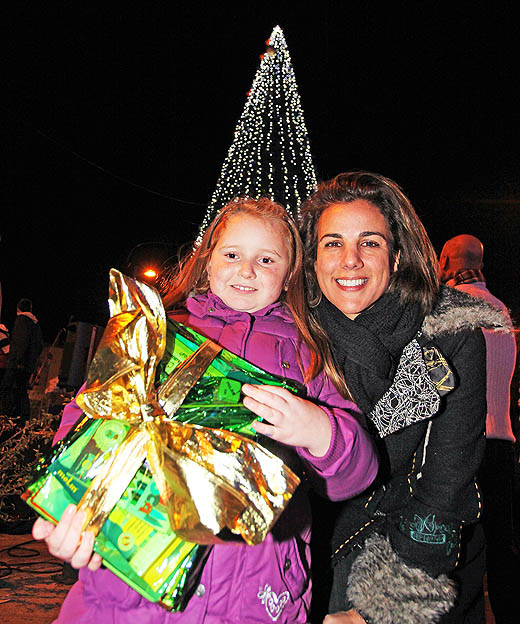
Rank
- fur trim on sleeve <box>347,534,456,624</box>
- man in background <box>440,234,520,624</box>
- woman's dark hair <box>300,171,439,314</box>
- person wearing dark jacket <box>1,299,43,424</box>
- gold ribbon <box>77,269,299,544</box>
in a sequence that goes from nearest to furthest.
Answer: gold ribbon <box>77,269,299,544</box>
fur trim on sleeve <box>347,534,456,624</box>
woman's dark hair <box>300,171,439,314</box>
man in background <box>440,234,520,624</box>
person wearing dark jacket <box>1,299,43,424</box>

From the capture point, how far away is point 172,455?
3.46 ft

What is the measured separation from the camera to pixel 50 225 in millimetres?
13188

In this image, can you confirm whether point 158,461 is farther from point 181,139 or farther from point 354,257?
point 181,139

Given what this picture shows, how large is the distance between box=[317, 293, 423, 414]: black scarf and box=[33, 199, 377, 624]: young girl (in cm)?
14

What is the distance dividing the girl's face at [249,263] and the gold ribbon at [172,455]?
0.50m

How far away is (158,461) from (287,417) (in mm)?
280

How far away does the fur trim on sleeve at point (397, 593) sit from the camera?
1.61m

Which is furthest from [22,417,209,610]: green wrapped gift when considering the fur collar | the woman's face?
the fur collar

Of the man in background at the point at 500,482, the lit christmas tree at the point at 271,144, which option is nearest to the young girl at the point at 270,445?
the man in background at the point at 500,482

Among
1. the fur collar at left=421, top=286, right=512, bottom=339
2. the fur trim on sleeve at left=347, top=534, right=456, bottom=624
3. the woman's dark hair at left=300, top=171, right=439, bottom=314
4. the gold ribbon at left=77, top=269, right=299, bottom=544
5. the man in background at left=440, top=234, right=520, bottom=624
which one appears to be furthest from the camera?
the man in background at left=440, top=234, right=520, bottom=624

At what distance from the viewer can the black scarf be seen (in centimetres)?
169

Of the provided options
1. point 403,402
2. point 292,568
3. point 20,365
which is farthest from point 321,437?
point 20,365

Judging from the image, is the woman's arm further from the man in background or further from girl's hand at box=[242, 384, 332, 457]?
the man in background

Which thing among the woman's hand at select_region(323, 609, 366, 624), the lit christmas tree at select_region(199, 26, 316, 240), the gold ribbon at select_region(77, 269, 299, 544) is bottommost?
the woman's hand at select_region(323, 609, 366, 624)
